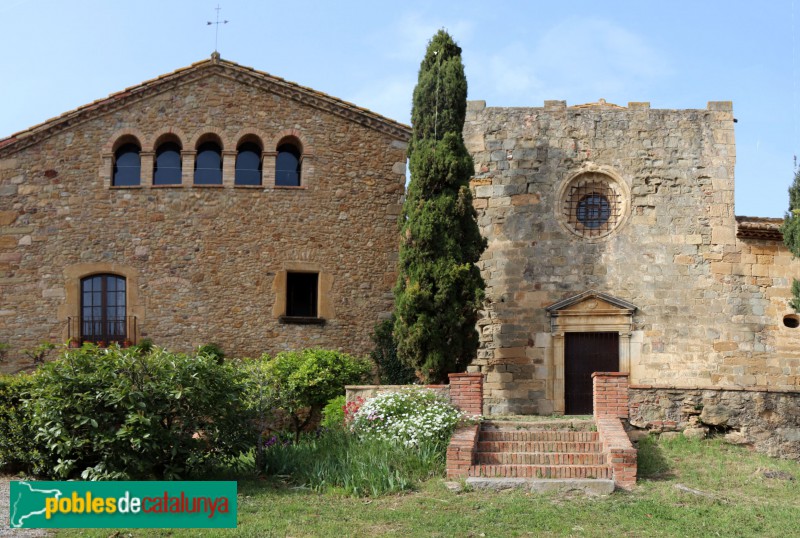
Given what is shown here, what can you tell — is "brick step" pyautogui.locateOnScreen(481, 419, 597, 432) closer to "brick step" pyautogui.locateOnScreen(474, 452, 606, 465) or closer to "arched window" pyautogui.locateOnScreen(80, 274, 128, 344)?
"brick step" pyautogui.locateOnScreen(474, 452, 606, 465)

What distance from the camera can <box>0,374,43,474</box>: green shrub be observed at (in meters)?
12.3

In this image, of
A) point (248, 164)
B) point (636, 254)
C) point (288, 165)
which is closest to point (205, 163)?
point (248, 164)

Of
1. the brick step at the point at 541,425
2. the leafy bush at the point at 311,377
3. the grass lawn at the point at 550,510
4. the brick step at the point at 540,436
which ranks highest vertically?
the leafy bush at the point at 311,377

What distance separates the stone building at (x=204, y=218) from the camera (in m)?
18.7

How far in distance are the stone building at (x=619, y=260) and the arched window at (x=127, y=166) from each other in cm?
714

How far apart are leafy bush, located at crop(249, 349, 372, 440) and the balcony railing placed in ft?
10.1

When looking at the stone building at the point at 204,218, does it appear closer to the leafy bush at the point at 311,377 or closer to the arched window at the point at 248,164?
the arched window at the point at 248,164

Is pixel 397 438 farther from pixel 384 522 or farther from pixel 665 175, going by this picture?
pixel 665 175

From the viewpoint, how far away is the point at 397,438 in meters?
13.0

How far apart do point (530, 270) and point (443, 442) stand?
6.06 metres

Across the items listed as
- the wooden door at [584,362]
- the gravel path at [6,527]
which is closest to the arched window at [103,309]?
the gravel path at [6,527]

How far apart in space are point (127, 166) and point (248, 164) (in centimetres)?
258

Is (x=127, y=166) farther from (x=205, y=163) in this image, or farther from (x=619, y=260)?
(x=619, y=260)

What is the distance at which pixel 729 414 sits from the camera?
14.2m
